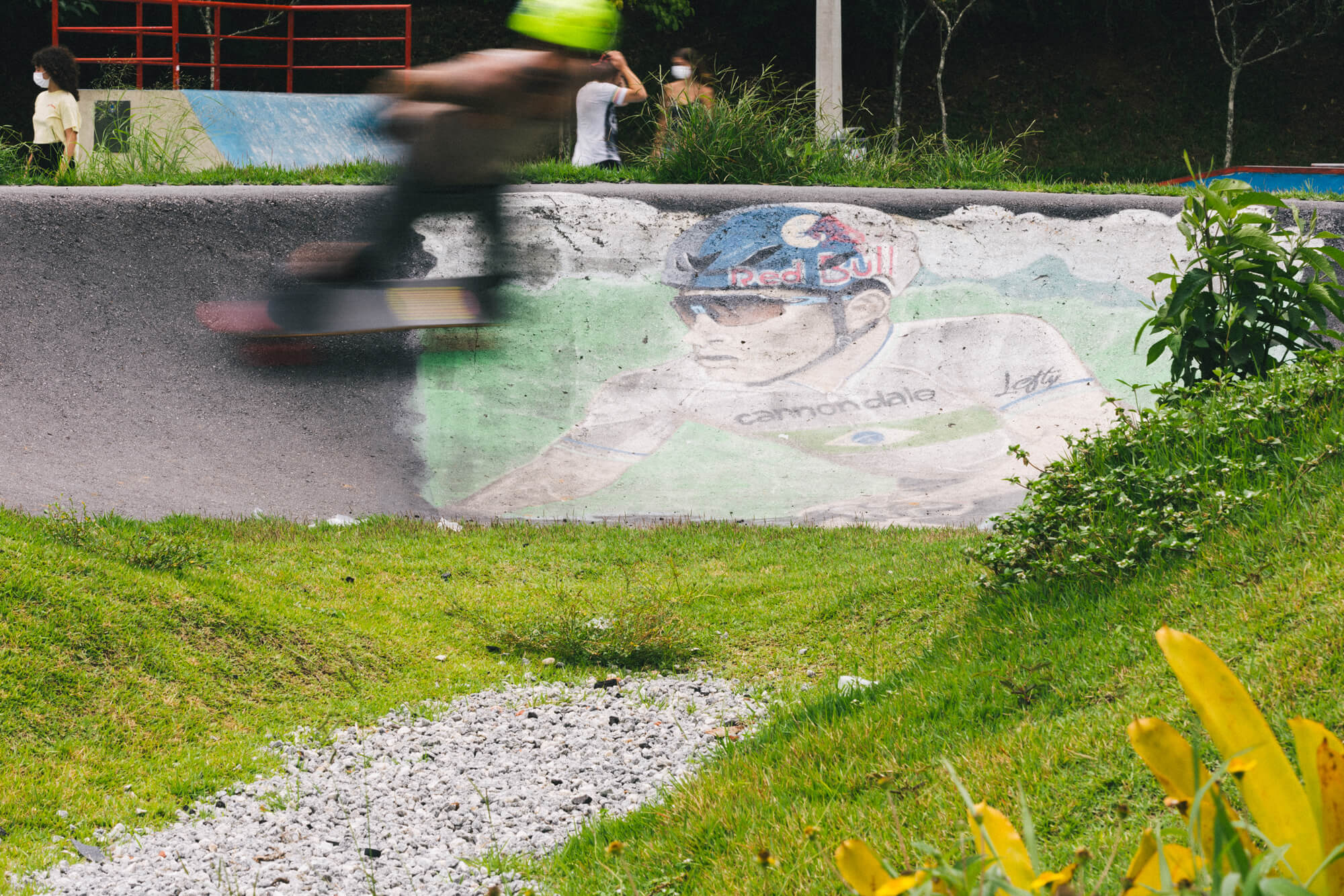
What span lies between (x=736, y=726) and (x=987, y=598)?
3.69 ft

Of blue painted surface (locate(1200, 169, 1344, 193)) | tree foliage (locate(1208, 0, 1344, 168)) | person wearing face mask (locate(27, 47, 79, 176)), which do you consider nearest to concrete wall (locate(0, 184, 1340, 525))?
person wearing face mask (locate(27, 47, 79, 176))

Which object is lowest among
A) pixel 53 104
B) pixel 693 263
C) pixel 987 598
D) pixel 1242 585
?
pixel 987 598

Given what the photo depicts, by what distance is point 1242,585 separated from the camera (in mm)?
3387

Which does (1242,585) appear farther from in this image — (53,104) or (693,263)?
(53,104)

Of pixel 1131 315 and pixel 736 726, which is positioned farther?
pixel 1131 315

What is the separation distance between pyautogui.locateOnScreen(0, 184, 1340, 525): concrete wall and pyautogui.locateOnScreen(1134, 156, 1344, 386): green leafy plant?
108 inches

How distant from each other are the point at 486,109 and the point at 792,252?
547 centimetres

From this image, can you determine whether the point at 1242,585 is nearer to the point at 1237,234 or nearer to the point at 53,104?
→ the point at 1237,234

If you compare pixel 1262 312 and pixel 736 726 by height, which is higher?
pixel 1262 312

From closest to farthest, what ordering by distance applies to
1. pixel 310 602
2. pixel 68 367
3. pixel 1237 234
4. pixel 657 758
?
pixel 657 758 < pixel 1237 234 < pixel 310 602 < pixel 68 367

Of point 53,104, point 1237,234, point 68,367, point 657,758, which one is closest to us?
point 657,758

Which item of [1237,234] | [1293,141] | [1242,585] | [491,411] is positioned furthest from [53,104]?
[1293,141]

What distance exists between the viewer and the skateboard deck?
487cm

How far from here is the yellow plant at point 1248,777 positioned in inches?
41.8
